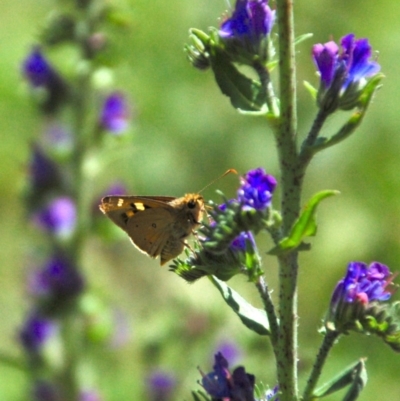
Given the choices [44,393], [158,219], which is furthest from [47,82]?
[158,219]

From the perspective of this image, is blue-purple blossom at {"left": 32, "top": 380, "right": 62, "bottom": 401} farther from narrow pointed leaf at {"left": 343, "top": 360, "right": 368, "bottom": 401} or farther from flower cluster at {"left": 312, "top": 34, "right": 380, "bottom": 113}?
flower cluster at {"left": 312, "top": 34, "right": 380, "bottom": 113}

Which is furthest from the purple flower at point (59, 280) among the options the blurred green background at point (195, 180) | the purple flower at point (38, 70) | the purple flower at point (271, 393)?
the purple flower at point (271, 393)

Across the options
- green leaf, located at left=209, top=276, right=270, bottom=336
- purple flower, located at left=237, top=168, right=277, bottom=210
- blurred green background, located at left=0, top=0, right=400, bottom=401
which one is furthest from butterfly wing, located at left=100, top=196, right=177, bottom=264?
blurred green background, located at left=0, top=0, right=400, bottom=401

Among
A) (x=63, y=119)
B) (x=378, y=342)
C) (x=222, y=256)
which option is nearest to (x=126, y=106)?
(x=63, y=119)

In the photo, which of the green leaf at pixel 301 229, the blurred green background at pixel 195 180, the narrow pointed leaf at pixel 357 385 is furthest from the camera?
the blurred green background at pixel 195 180

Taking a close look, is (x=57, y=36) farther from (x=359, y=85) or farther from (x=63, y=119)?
(x=359, y=85)

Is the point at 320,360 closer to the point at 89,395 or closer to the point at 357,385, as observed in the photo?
the point at 357,385

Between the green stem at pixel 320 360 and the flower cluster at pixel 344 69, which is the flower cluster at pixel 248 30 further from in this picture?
the green stem at pixel 320 360

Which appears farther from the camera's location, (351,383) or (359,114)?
(351,383)
